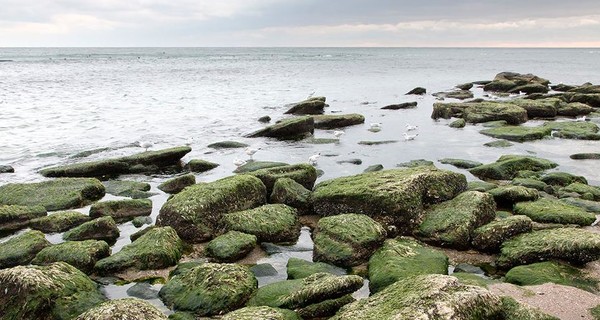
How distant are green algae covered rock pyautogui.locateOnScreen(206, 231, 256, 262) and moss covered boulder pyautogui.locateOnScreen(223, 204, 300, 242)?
336mm

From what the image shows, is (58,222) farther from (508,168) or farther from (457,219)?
(508,168)

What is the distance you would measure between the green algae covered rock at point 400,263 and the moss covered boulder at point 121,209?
5499 millimetres

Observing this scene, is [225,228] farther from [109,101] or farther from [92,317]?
[109,101]

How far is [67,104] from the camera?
31.7m

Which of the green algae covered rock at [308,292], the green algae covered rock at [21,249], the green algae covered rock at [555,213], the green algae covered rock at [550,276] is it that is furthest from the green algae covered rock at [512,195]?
the green algae covered rock at [21,249]

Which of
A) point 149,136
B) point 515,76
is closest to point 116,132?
point 149,136

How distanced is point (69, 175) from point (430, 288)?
1190cm

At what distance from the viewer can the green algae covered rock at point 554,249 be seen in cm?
736

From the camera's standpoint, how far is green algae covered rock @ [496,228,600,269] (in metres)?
7.36

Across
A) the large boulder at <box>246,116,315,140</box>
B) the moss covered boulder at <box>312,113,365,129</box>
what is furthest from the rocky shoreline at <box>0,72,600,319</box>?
the moss covered boulder at <box>312,113,365,129</box>

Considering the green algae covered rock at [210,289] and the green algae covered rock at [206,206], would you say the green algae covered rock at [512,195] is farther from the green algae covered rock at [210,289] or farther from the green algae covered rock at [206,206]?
the green algae covered rock at [210,289]

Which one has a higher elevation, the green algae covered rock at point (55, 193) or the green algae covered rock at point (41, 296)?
the green algae covered rock at point (41, 296)

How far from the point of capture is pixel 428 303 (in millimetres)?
5086

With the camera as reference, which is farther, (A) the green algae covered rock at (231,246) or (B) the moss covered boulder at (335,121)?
(B) the moss covered boulder at (335,121)
